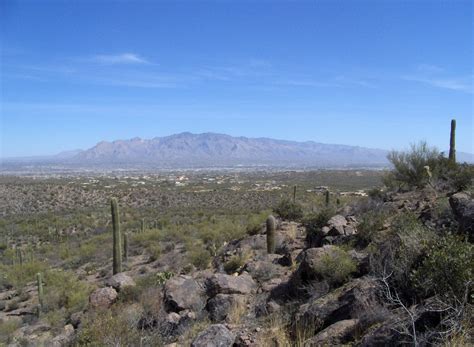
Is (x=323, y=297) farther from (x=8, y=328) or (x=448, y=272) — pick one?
(x=8, y=328)

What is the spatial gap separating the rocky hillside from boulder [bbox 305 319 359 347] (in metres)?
0.02

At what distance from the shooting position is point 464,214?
831 cm

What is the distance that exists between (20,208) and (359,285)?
49.8 meters

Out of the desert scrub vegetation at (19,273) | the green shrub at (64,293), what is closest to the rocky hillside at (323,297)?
the green shrub at (64,293)

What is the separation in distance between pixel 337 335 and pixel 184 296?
4.84 metres

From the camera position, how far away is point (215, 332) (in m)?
7.01

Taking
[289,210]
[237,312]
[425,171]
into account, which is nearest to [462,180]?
[425,171]

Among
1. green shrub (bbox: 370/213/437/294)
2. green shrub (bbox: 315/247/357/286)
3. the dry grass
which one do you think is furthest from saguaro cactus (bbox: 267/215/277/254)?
green shrub (bbox: 370/213/437/294)

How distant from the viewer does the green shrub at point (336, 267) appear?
28.4 ft

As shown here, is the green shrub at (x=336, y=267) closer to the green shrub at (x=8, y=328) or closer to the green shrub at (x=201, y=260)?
the green shrub at (x=8, y=328)

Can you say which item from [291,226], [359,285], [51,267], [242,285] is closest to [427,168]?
[291,226]

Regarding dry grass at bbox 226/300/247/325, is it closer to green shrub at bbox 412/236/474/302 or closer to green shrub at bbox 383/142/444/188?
green shrub at bbox 412/236/474/302

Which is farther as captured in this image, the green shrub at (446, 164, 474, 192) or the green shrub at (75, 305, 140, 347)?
the green shrub at (446, 164, 474, 192)

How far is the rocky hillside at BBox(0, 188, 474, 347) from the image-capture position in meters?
5.86
